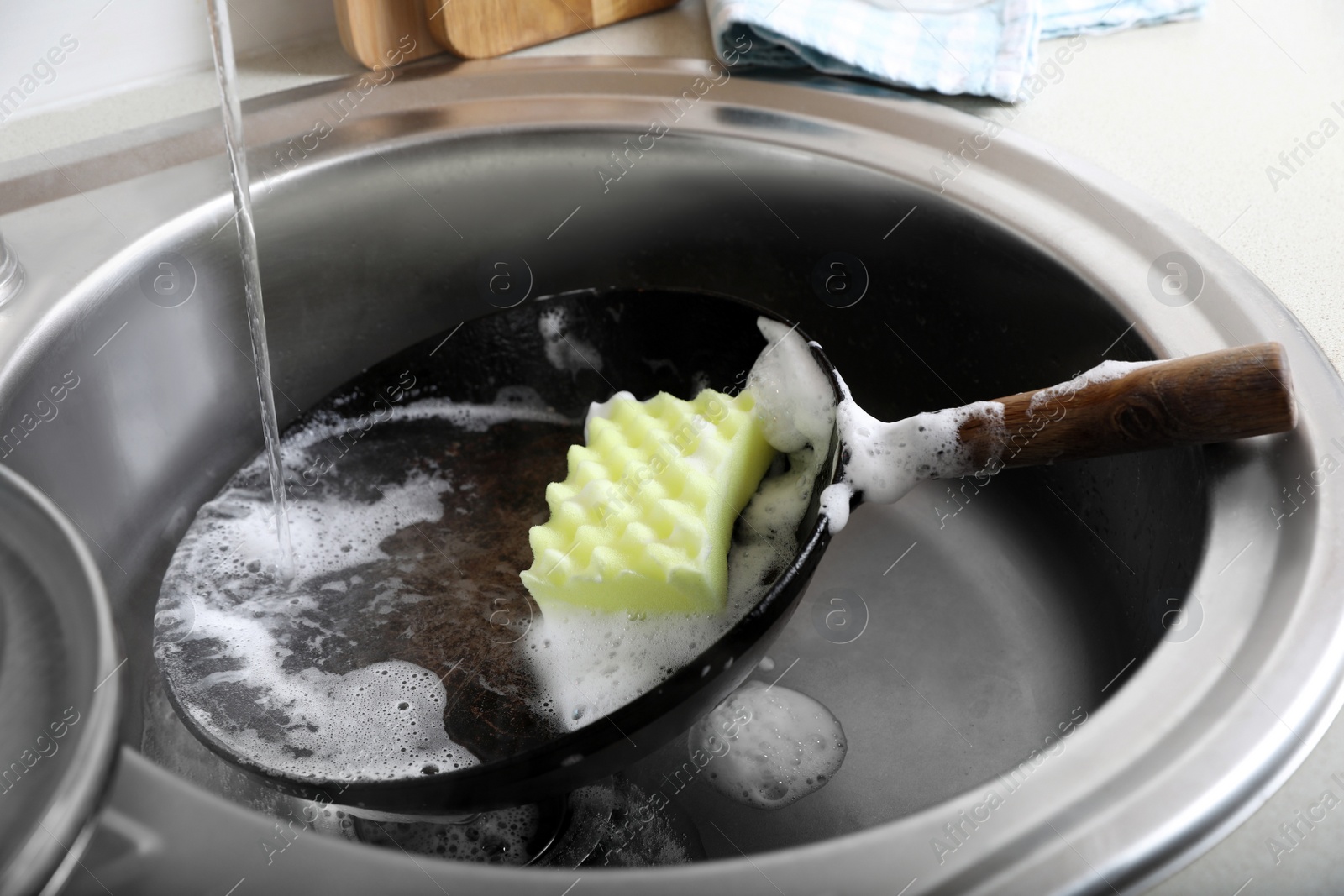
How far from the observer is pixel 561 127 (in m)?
0.77

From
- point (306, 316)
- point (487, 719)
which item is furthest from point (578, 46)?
point (487, 719)

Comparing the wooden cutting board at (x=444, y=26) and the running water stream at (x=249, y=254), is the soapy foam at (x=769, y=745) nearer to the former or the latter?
the running water stream at (x=249, y=254)

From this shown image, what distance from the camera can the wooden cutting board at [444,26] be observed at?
2.63ft

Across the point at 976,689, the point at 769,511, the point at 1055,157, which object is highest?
the point at 1055,157

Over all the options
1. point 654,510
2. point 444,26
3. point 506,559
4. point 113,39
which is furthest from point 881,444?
point 113,39

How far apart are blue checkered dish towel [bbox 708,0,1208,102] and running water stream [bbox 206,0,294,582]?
14.7 inches

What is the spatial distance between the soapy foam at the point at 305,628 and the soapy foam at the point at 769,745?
16cm

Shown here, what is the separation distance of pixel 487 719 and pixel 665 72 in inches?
20.3

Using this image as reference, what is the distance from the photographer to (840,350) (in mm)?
795

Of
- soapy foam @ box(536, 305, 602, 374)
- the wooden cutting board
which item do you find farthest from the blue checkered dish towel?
soapy foam @ box(536, 305, 602, 374)

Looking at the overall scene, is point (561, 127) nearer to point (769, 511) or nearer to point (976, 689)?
point (769, 511)

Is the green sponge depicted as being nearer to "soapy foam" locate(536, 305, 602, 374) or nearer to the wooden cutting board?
"soapy foam" locate(536, 305, 602, 374)

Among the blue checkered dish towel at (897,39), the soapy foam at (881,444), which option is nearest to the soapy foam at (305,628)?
the soapy foam at (881,444)

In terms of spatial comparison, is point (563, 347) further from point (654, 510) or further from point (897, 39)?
point (897, 39)
